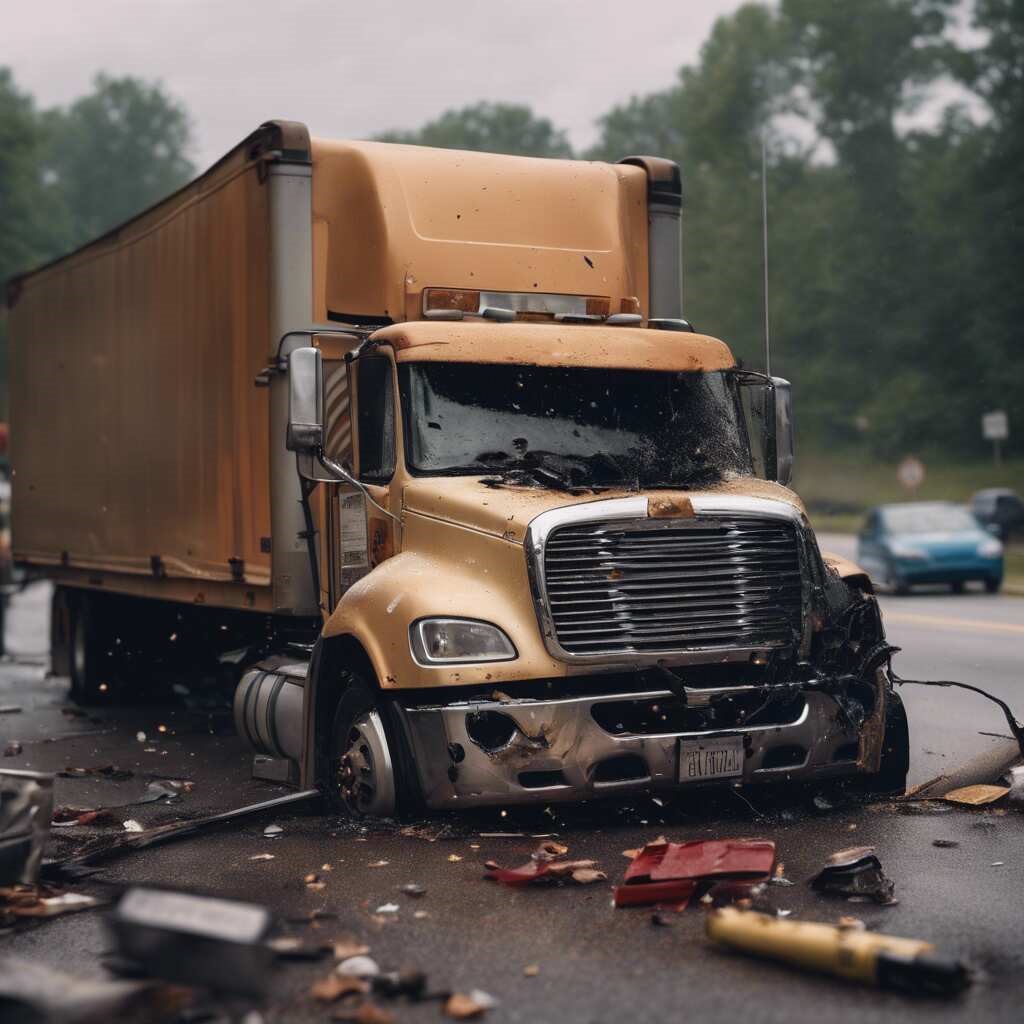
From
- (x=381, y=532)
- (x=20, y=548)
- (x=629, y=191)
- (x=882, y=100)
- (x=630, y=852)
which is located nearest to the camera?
(x=630, y=852)

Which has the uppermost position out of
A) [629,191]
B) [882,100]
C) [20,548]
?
[882,100]

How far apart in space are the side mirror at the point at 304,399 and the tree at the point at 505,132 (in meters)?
112

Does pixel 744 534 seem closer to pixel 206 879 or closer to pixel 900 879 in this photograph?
pixel 900 879

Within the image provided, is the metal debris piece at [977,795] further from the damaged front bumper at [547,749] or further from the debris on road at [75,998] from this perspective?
the debris on road at [75,998]

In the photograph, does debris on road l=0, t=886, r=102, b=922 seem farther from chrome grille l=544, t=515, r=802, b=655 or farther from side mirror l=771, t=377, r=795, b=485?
side mirror l=771, t=377, r=795, b=485

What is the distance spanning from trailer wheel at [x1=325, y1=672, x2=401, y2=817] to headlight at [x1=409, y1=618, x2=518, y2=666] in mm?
468

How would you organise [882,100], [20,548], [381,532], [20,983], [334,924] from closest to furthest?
[20,983], [334,924], [381,532], [20,548], [882,100]

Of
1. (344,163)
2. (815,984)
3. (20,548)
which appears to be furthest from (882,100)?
(815,984)

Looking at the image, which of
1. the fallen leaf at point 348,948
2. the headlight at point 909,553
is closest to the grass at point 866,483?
the headlight at point 909,553

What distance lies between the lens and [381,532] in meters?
8.80

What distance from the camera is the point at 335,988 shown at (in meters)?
5.31

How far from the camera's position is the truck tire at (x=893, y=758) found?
8.53 metres

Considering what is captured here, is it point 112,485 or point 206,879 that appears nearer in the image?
point 206,879

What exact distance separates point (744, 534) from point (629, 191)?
3.13 metres
